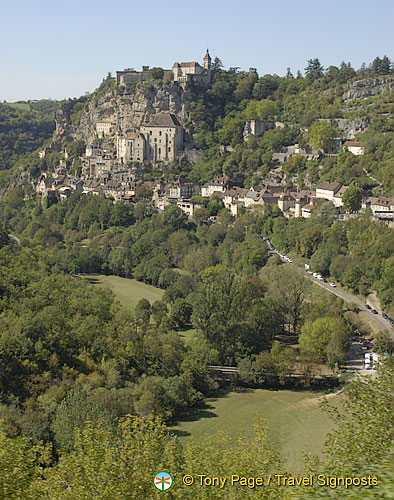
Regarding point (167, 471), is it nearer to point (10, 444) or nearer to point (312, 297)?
point (10, 444)

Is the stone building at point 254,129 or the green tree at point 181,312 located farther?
the stone building at point 254,129

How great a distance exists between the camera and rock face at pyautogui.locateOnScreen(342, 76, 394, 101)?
67750 mm

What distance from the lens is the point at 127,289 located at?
49.3 meters

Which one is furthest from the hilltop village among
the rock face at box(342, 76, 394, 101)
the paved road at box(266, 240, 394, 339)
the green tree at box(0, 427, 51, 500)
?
the green tree at box(0, 427, 51, 500)

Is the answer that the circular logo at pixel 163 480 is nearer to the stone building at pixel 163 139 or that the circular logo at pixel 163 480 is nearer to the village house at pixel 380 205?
the village house at pixel 380 205

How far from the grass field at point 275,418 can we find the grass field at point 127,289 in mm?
16348

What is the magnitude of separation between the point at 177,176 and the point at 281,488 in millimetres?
57208

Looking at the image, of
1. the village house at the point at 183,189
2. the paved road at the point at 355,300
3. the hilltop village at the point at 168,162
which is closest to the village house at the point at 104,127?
the hilltop village at the point at 168,162

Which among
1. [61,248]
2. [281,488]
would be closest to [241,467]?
[281,488]

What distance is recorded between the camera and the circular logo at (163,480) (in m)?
12.5

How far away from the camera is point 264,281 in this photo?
41969mm

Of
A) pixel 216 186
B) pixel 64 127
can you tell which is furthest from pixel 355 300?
pixel 64 127

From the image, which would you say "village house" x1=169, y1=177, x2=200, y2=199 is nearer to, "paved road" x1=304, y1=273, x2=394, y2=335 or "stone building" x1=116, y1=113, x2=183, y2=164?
"stone building" x1=116, y1=113, x2=183, y2=164

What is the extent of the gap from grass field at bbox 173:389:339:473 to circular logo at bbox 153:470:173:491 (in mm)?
10353
